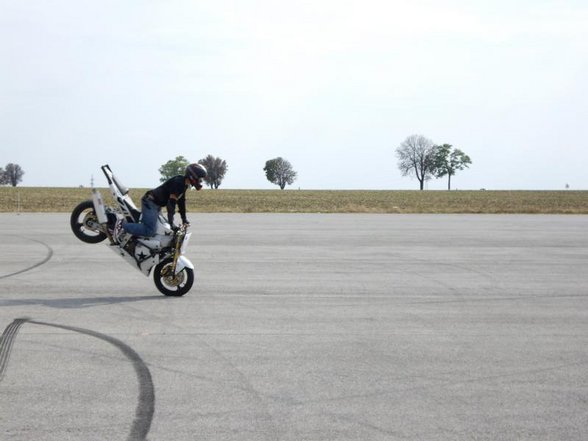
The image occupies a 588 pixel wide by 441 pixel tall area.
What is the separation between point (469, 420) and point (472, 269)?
8.48 meters

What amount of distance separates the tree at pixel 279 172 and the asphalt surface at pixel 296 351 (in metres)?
161

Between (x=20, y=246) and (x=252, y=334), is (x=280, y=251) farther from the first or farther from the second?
(x=252, y=334)

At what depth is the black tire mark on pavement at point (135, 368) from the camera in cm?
466

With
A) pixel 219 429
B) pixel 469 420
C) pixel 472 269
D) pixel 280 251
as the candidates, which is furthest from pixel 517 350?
pixel 280 251

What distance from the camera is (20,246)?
52.7 feet

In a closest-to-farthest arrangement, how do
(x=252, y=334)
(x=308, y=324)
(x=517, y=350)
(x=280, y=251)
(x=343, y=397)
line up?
(x=343, y=397) → (x=517, y=350) → (x=252, y=334) → (x=308, y=324) → (x=280, y=251)

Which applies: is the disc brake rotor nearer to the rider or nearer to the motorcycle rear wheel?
the rider

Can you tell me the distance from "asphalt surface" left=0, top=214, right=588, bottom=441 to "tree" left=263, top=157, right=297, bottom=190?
161 metres

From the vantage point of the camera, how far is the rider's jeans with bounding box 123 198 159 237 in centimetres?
981

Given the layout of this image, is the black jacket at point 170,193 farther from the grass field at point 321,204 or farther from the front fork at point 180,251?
the grass field at point 321,204

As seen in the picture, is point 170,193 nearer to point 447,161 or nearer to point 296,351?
point 296,351

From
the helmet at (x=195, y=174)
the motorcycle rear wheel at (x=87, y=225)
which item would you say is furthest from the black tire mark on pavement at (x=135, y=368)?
the helmet at (x=195, y=174)

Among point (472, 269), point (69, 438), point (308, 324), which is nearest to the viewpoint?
point (69, 438)

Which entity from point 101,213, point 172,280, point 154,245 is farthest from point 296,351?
point 101,213
